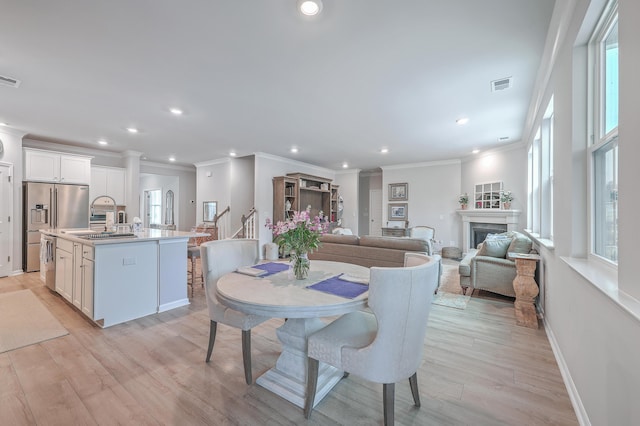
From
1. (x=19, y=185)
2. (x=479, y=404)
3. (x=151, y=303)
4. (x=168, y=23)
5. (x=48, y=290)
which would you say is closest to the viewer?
(x=479, y=404)

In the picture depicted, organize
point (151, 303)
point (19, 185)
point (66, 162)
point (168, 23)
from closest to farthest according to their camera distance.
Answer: point (168, 23) → point (151, 303) → point (19, 185) → point (66, 162)

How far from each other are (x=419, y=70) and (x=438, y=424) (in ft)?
9.76

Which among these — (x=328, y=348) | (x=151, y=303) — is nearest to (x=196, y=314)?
(x=151, y=303)

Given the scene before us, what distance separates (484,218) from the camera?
6.61 m

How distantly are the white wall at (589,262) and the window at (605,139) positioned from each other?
0.07 metres

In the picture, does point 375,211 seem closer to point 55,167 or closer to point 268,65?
point 268,65

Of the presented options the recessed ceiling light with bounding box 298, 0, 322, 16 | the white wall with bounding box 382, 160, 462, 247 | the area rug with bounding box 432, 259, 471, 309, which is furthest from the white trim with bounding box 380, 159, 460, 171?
the recessed ceiling light with bounding box 298, 0, 322, 16

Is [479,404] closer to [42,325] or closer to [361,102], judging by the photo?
[361,102]

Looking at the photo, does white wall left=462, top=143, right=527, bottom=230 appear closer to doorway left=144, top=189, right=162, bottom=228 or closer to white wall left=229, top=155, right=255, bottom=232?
white wall left=229, top=155, right=255, bottom=232

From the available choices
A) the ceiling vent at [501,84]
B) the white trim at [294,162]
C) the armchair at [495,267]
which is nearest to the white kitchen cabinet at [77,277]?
the white trim at [294,162]

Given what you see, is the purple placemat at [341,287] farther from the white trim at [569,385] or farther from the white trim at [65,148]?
the white trim at [65,148]

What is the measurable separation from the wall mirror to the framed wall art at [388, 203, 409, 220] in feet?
17.4

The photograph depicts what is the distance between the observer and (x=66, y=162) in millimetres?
5621

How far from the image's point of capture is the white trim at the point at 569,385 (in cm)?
157
